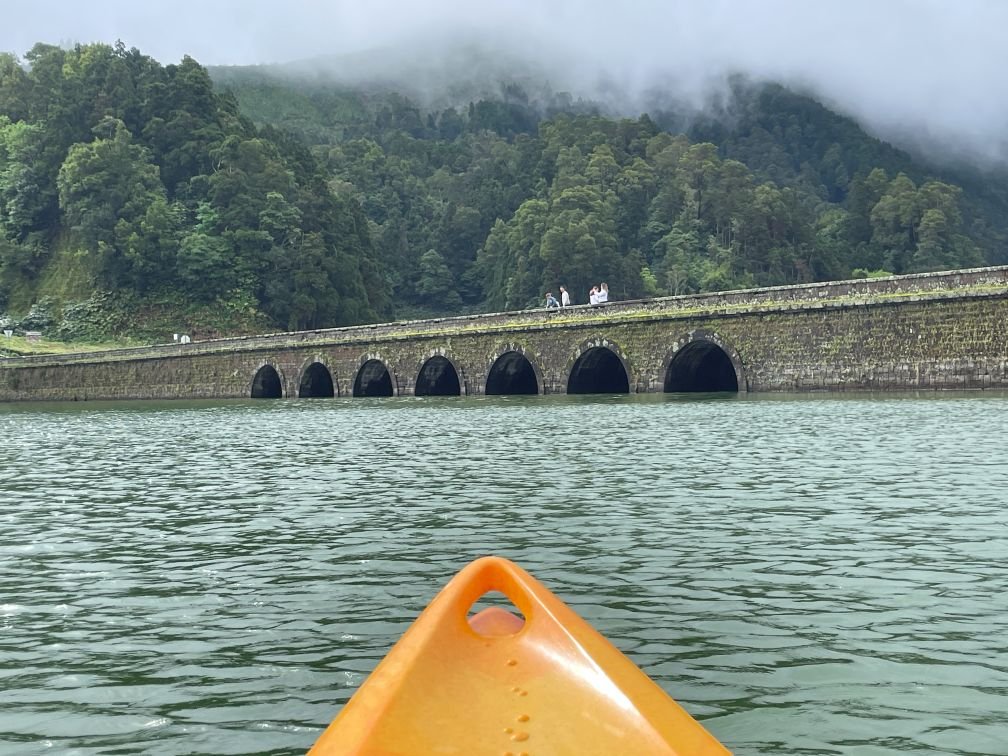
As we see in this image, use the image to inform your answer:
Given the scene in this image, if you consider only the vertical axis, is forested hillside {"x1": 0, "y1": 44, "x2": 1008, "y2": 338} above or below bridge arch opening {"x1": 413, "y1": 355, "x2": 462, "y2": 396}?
above

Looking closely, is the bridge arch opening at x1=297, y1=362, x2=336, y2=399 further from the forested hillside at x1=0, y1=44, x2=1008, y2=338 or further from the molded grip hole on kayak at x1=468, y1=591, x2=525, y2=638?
the molded grip hole on kayak at x1=468, y1=591, x2=525, y2=638

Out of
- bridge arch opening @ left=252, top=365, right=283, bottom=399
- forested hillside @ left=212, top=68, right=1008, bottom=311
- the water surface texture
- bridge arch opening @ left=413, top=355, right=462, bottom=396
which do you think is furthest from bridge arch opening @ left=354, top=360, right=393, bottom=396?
forested hillside @ left=212, top=68, right=1008, bottom=311

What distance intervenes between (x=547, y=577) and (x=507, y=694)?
13.6 feet

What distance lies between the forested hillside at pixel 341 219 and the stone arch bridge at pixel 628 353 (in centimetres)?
1900

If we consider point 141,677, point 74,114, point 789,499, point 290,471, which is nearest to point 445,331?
point 290,471

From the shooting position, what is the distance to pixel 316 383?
52000mm

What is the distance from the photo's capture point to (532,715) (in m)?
3.52

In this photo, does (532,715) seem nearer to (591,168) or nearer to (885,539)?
(885,539)

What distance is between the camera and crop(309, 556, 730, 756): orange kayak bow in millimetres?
3254

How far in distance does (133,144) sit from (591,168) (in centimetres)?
4313

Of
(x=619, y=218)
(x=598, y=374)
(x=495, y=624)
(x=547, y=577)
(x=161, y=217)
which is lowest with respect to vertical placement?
(x=547, y=577)

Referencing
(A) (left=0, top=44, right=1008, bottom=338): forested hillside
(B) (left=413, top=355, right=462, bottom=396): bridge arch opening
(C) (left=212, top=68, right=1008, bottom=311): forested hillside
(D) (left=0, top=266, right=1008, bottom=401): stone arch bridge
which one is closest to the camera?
(D) (left=0, top=266, right=1008, bottom=401): stone arch bridge

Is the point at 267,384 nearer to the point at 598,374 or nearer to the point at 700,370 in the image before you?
the point at 598,374

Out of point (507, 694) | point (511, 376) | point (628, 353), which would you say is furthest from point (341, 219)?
point (507, 694)
